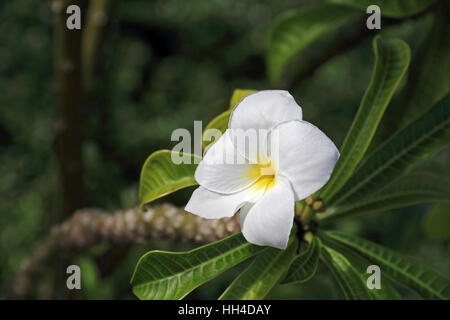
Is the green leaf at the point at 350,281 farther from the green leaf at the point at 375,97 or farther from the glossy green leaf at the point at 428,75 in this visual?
the glossy green leaf at the point at 428,75

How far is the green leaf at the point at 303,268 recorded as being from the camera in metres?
0.52

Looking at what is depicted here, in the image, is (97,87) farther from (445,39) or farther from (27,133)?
(27,133)

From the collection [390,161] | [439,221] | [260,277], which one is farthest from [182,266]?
[439,221]

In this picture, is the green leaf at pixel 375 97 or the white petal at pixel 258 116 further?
the green leaf at pixel 375 97

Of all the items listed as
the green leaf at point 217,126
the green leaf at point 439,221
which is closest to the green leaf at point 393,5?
the green leaf at point 217,126

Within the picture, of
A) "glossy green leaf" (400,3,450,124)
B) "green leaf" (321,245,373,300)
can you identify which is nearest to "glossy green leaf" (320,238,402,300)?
"green leaf" (321,245,373,300)

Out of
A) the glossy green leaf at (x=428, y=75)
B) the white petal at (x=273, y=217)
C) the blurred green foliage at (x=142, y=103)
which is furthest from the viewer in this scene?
the blurred green foliage at (x=142, y=103)

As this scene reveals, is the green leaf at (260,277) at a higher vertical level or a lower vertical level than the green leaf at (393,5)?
lower

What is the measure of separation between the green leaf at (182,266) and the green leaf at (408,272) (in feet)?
0.53

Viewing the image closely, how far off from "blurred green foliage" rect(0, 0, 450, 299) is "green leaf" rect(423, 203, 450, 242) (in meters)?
0.01

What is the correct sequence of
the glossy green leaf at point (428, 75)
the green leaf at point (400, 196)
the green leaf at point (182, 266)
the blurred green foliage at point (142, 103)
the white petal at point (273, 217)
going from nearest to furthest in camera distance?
the white petal at point (273, 217) < the green leaf at point (182, 266) < the green leaf at point (400, 196) < the glossy green leaf at point (428, 75) < the blurred green foliage at point (142, 103)

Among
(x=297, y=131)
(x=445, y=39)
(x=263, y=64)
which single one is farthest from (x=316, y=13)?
(x=263, y=64)

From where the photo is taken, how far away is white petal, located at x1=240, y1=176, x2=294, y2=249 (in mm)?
425

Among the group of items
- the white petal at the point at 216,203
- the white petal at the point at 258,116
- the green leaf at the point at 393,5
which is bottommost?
the white petal at the point at 216,203
